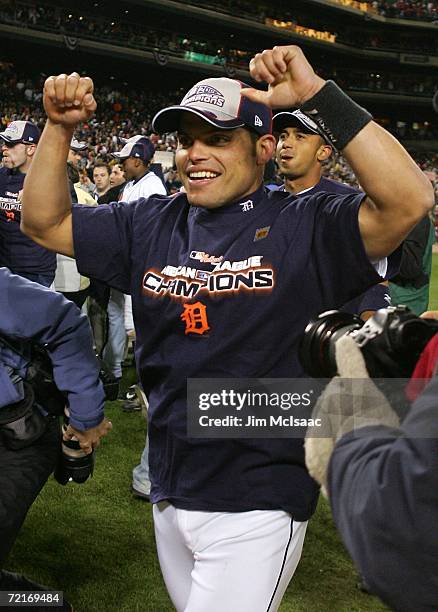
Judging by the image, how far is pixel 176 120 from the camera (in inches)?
83.8

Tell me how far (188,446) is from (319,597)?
1.57 m

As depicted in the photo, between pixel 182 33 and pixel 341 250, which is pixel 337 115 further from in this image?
pixel 182 33

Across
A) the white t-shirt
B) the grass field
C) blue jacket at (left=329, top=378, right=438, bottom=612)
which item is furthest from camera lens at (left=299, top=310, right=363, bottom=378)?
the white t-shirt

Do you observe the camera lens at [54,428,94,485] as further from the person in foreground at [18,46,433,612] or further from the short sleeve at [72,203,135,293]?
the short sleeve at [72,203,135,293]

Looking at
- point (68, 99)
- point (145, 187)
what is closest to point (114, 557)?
point (68, 99)

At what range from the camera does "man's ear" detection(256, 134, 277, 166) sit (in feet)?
6.94

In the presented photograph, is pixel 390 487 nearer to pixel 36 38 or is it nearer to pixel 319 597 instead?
pixel 319 597

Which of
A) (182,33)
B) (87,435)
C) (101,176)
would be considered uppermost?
(87,435)

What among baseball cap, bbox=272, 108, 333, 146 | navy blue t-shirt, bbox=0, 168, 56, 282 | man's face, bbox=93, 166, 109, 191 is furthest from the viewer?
man's face, bbox=93, 166, 109, 191

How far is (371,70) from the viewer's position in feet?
144

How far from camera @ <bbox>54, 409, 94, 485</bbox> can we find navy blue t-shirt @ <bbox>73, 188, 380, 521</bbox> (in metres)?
0.60

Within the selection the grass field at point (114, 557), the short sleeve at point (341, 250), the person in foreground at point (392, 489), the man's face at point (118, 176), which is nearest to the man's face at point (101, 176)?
the man's face at point (118, 176)

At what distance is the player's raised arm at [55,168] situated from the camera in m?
2.03

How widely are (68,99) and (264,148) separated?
557mm
